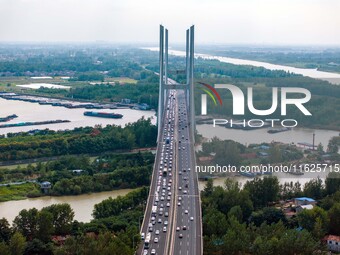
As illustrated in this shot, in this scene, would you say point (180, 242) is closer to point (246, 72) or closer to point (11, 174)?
point (11, 174)

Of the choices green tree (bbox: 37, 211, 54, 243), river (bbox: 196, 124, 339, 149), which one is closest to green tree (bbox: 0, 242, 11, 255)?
green tree (bbox: 37, 211, 54, 243)

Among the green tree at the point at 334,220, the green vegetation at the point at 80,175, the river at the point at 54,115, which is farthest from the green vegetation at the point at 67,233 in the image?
the river at the point at 54,115

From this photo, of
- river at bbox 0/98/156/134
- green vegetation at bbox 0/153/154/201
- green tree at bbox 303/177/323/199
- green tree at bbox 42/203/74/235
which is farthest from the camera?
river at bbox 0/98/156/134

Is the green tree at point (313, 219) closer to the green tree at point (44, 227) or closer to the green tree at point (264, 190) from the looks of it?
the green tree at point (264, 190)

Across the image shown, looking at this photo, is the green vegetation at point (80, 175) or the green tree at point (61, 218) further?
the green vegetation at point (80, 175)

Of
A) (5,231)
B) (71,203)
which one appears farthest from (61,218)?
(71,203)

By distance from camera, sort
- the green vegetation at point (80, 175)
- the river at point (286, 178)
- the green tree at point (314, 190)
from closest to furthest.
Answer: the green tree at point (314, 190) → the green vegetation at point (80, 175) → the river at point (286, 178)

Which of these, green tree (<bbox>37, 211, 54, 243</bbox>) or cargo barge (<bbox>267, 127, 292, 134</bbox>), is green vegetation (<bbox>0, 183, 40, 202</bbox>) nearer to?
green tree (<bbox>37, 211, 54, 243</bbox>)
